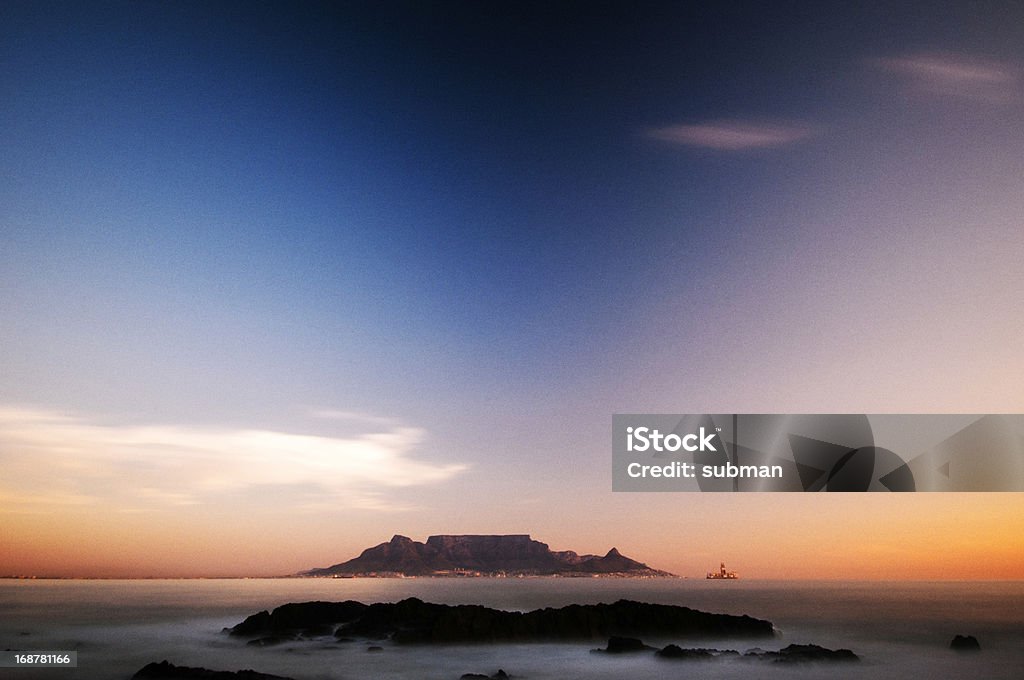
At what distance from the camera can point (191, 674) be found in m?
27.4

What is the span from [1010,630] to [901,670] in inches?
1247

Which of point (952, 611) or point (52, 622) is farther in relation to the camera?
point (952, 611)

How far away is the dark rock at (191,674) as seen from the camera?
25.2 m

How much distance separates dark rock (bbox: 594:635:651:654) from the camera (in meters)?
34.8

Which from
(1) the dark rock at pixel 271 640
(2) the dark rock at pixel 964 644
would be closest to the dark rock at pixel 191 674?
(1) the dark rock at pixel 271 640

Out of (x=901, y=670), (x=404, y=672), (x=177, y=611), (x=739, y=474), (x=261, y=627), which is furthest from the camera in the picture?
(x=177, y=611)

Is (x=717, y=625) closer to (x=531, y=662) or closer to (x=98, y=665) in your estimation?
(x=531, y=662)

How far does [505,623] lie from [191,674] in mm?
16115

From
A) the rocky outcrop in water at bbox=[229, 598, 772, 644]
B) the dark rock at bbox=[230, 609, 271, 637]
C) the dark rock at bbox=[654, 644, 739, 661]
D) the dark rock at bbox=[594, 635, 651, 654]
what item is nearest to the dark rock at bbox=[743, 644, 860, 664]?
the dark rock at bbox=[654, 644, 739, 661]

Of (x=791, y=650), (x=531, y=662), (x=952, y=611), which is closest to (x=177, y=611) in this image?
(x=531, y=662)

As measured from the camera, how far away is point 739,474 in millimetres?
27688

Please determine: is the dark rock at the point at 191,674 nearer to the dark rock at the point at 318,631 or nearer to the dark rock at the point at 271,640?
the dark rock at the point at 271,640

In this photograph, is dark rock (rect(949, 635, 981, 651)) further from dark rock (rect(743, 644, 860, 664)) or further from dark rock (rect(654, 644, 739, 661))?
dark rock (rect(654, 644, 739, 661))

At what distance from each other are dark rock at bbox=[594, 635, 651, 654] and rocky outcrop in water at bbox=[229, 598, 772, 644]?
311 centimetres
